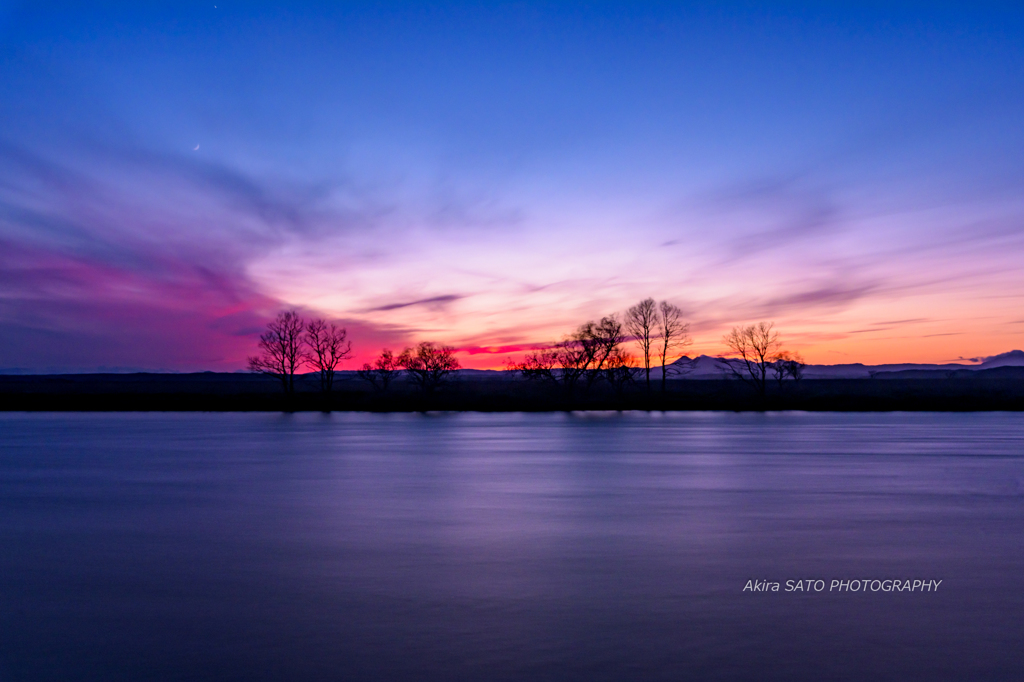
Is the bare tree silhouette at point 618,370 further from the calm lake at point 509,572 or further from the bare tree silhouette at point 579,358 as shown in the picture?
the calm lake at point 509,572

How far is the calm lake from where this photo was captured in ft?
19.8

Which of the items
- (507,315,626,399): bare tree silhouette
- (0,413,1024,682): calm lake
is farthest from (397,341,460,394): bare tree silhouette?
(0,413,1024,682): calm lake

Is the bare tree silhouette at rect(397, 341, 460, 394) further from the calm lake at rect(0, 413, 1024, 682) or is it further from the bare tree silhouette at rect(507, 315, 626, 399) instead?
the calm lake at rect(0, 413, 1024, 682)

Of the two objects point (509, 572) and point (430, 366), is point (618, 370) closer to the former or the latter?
point (430, 366)

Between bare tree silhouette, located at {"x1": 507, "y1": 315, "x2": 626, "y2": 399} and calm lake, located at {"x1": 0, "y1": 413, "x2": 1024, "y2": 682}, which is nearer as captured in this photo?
calm lake, located at {"x1": 0, "y1": 413, "x2": 1024, "y2": 682}

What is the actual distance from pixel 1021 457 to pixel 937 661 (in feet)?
65.4

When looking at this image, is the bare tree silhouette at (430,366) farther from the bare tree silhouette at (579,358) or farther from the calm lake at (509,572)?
the calm lake at (509,572)

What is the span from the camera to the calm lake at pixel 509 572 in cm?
604

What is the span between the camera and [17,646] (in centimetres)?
639

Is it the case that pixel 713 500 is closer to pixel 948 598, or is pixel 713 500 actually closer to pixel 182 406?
pixel 948 598

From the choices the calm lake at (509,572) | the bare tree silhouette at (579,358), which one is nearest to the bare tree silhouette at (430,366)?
the bare tree silhouette at (579,358)

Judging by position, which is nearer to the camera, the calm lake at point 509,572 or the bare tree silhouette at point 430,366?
the calm lake at point 509,572

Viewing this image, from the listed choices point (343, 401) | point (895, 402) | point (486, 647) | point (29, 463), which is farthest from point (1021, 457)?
point (343, 401)

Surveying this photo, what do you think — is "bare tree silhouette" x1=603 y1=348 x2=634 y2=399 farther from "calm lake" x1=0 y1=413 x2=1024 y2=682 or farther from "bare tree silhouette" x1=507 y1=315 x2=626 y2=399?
"calm lake" x1=0 y1=413 x2=1024 y2=682
